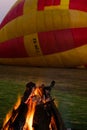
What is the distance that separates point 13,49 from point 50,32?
2.80 m

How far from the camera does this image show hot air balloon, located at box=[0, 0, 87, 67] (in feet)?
69.3

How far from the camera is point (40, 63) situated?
2245cm

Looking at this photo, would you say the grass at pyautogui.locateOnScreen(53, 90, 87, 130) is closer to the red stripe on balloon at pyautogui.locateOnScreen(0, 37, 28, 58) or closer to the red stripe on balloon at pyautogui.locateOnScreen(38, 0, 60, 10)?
the red stripe on balloon at pyautogui.locateOnScreen(38, 0, 60, 10)

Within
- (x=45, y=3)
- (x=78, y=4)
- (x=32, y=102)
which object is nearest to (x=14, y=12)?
(x=45, y=3)

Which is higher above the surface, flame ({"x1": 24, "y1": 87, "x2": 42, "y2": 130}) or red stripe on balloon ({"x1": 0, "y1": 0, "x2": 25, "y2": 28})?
red stripe on balloon ({"x1": 0, "y1": 0, "x2": 25, "y2": 28})

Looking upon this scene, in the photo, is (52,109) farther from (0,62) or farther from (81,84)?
(0,62)

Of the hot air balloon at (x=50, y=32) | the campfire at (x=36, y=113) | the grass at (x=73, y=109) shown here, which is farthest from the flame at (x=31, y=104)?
the hot air balloon at (x=50, y=32)

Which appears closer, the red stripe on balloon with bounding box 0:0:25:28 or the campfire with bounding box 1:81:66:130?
the campfire with bounding box 1:81:66:130

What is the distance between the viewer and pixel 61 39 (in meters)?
21.2

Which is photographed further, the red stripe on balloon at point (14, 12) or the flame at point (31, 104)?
the red stripe on balloon at point (14, 12)

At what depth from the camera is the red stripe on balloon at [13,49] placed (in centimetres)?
2258

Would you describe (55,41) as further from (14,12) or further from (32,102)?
(32,102)

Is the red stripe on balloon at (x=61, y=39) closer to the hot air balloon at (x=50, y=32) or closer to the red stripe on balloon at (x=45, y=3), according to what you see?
the hot air balloon at (x=50, y=32)

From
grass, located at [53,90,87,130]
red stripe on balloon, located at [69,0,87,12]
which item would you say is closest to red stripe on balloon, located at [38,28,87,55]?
red stripe on balloon, located at [69,0,87,12]
